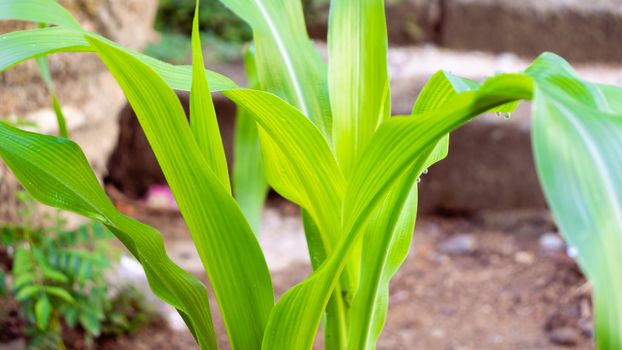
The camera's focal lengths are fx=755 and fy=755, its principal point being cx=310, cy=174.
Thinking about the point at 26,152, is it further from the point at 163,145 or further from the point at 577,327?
the point at 577,327

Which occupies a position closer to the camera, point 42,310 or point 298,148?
point 298,148

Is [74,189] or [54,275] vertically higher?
[74,189]

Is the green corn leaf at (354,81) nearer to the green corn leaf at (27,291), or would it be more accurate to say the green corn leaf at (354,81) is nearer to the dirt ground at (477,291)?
the green corn leaf at (27,291)

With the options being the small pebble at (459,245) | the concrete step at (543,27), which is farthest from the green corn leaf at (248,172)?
the concrete step at (543,27)

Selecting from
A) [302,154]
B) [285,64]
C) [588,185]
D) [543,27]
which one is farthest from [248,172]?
[543,27]

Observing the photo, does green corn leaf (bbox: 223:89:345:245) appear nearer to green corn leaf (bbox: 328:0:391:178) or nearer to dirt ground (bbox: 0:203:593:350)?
green corn leaf (bbox: 328:0:391:178)

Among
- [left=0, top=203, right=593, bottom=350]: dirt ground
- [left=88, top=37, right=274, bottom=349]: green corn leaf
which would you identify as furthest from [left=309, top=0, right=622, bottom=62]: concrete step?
[left=88, top=37, right=274, bottom=349]: green corn leaf

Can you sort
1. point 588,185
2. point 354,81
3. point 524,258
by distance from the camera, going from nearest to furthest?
1. point 588,185
2. point 354,81
3. point 524,258

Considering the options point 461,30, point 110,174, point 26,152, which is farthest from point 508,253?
point 26,152

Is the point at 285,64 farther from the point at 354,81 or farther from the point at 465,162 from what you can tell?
the point at 465,162
